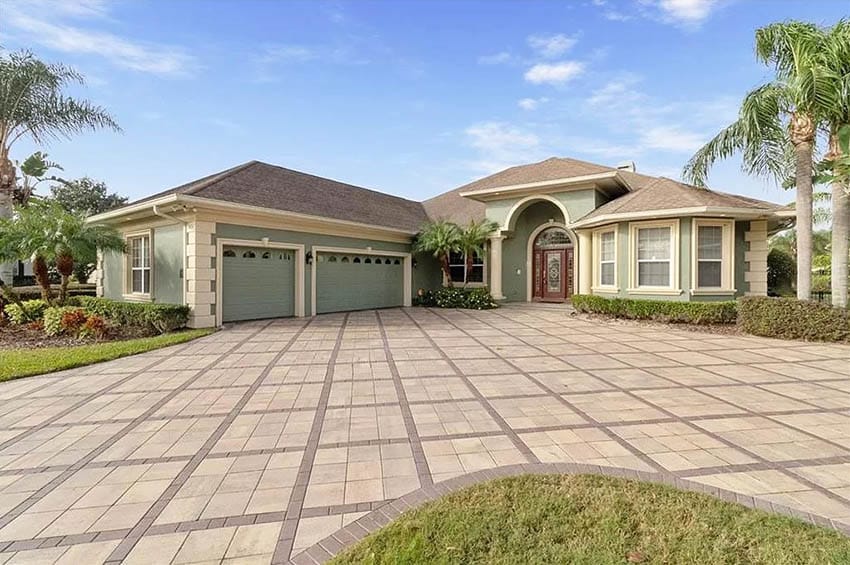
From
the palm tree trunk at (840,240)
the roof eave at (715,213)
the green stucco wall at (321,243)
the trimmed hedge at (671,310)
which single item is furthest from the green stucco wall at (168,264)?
the palm tree trunk at (840,240)

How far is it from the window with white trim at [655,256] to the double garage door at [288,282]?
30.5 feet

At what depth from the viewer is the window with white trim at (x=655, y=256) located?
1215cm

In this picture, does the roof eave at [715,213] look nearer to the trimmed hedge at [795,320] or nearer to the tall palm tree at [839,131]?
the tall palm tree at [839,131]

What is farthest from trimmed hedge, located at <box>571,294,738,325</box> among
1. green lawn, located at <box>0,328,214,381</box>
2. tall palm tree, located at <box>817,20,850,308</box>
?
green lawn, located at <box>0,328,214,381</box>

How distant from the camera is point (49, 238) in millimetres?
10484

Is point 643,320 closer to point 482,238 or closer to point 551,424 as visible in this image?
point 482,238

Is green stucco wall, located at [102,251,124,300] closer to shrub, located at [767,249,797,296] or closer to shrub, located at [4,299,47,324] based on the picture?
shrub, located at [4,299,47,324]

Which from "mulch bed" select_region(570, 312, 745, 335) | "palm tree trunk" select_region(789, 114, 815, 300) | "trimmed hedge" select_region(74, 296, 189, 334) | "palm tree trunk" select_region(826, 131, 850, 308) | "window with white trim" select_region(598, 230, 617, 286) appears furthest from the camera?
"window with white trim" select_region(598, 230, 617, 286)

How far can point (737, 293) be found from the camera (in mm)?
12117

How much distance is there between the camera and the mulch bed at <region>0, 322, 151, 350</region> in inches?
365

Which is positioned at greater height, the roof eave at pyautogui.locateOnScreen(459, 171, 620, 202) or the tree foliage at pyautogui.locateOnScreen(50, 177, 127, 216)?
the tree foliage at pyautogui.locateOnScreen(50, 177, 127, 216)

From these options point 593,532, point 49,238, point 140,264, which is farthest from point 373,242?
point 593,532

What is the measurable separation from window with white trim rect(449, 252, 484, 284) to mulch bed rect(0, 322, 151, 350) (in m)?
12.3

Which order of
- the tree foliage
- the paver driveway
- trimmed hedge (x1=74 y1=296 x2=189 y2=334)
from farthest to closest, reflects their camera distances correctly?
the tree foliage
trimmed hedge (x1=74 y1=296 x2=189 y2=334)
the paver driveway
